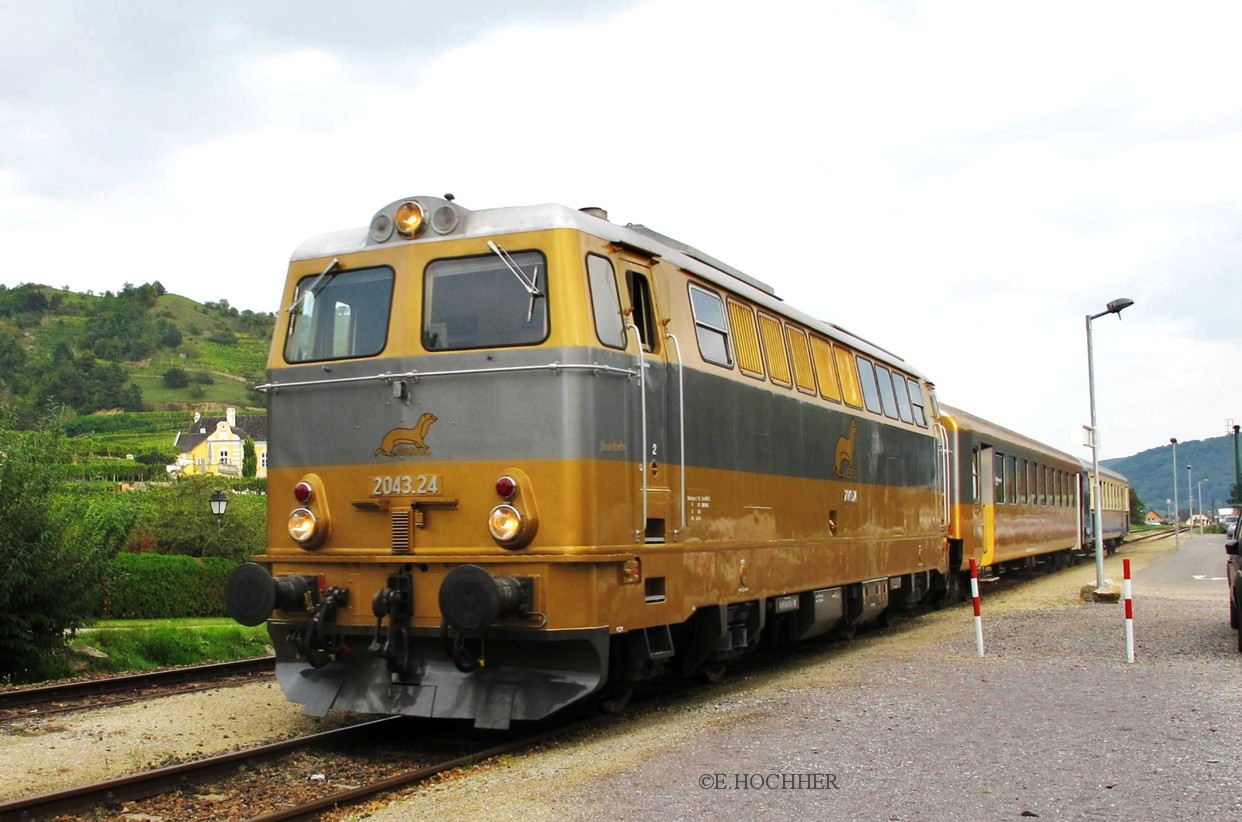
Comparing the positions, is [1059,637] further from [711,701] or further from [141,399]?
[141,399]

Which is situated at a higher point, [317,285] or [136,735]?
[317,285]

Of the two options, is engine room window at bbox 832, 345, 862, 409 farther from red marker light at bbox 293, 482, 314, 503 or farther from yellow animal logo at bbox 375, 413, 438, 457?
red marker light at bbox 293, 482, 314, 503

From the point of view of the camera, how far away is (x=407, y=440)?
847cm

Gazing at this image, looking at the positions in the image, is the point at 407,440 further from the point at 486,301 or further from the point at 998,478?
the point at 998,478

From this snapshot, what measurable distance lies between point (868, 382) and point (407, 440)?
781 centimetres

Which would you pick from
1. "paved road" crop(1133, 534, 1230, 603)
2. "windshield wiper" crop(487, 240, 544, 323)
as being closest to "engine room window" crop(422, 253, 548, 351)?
"windshield wiper" crop(487, 240, 544, 323)

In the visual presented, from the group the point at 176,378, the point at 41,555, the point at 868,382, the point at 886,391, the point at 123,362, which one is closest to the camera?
the point at 41,555

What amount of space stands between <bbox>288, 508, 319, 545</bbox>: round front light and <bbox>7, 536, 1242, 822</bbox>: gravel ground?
1.61 metres

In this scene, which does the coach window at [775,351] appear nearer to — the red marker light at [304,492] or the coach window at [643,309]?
the coach window at [643,309]

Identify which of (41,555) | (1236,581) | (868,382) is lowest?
(1236,581)

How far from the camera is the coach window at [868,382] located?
14477 mm

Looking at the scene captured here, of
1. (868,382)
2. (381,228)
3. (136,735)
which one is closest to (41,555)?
(136,735)

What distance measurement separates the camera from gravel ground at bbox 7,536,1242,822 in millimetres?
6613

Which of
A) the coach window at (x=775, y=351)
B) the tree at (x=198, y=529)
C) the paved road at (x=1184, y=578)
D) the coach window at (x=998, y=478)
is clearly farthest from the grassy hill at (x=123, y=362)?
the coach window at (x=775, y=351)
